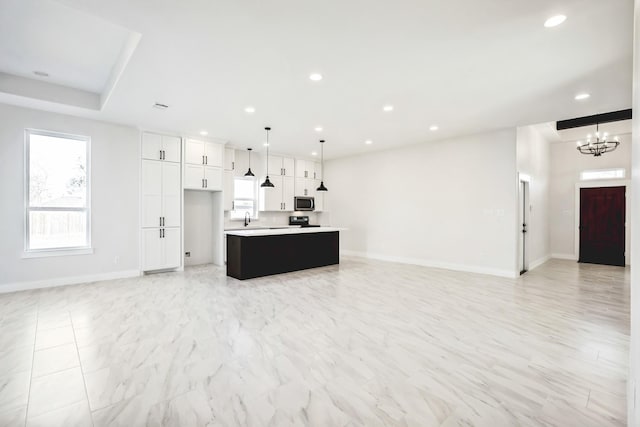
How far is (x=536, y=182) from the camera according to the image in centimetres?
722

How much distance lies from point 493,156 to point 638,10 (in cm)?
505

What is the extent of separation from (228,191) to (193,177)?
3.03 feet

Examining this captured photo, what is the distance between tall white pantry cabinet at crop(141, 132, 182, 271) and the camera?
19.8 ft

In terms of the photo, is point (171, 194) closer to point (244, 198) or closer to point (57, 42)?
point (244, 198)

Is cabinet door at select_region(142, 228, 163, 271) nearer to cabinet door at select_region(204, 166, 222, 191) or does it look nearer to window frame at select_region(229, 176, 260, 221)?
cabinet door at select_region(204, 166, 222, 191)

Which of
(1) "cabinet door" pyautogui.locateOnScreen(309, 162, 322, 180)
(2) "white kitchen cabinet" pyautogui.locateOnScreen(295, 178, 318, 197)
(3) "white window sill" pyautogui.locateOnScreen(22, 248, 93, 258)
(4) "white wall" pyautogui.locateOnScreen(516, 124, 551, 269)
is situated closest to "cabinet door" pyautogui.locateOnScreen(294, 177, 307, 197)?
(2) "white kitchen cabinet" pyautogui.locateOnScreen(295, 178, 318, 197)

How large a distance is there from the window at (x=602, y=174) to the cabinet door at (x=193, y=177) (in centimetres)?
993

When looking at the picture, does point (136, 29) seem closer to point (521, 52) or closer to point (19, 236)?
point (521, 52)

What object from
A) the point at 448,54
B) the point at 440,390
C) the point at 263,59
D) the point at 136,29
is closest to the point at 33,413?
the point at 440,390

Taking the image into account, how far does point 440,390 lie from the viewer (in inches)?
84.4

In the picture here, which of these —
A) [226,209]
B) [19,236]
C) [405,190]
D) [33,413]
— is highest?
[405,190]

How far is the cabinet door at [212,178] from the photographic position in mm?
6871

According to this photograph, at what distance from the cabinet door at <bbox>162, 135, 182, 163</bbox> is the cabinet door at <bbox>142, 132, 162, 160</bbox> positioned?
10 centimetres

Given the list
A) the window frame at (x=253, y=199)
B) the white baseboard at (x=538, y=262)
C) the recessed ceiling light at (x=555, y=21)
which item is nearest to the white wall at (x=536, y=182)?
the white baseboard at (x=538, y=262)
